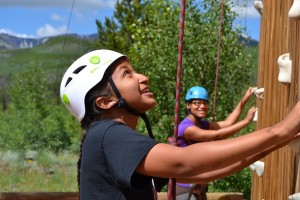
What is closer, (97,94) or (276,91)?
(97,94)

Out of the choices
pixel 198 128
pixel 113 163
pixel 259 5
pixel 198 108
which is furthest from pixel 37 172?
pixel 113 163

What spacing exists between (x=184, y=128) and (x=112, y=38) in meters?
21.7

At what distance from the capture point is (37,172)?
16.1m

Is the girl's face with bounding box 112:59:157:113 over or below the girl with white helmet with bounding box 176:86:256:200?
over

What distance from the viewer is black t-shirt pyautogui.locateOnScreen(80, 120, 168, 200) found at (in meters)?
2.33

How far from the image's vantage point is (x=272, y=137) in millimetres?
2193

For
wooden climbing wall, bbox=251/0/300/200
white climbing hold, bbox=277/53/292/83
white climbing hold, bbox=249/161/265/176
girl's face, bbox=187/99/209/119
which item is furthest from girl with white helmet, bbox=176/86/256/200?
white climbing hold, bbox=277/53/292/83

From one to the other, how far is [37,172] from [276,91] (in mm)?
13225

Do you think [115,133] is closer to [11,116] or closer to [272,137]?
[272,137]

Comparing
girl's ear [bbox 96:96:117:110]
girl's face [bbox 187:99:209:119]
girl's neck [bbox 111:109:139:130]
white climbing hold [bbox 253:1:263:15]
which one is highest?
white climbing hold [bbox 253:1:263:15]

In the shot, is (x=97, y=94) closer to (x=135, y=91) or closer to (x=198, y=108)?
(x=135, y=91)

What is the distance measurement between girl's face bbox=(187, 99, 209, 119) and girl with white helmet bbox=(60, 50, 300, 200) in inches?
128

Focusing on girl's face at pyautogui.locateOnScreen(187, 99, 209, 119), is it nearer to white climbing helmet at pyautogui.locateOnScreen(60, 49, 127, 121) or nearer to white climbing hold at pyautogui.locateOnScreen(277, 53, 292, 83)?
white climbing hold at pyautogui.locateOnScreen(277, 53, 292, 83)

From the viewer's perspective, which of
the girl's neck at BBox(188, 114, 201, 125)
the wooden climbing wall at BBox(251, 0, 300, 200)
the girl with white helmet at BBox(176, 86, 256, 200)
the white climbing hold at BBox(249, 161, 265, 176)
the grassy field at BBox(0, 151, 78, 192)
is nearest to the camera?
the wooden climbing wall at BBox(251, 0, 300, 200)
